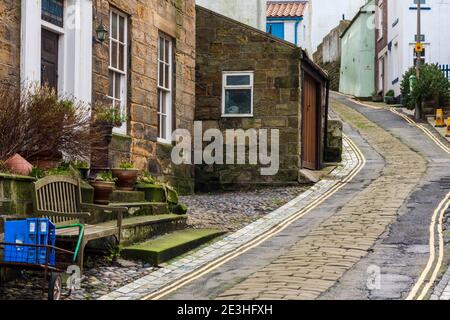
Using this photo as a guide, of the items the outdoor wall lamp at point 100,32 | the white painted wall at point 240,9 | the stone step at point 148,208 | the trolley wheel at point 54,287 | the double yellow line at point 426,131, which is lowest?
the trolley wheel at point 54,287

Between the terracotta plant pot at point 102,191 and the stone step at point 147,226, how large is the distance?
42 centimetres

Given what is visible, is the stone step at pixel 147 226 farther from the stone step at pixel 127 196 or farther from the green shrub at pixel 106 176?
the green shrub at pixel 106 176

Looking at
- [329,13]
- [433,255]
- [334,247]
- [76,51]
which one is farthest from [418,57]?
[433,255]

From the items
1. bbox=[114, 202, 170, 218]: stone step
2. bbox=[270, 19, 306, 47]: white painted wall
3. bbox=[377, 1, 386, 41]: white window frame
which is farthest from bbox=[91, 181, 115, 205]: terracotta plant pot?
bbox=[377, 1, 386, 41]: white window frame

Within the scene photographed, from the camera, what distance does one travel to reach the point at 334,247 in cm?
1118

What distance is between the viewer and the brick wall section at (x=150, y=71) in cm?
1502

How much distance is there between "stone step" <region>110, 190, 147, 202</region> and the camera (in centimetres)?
1283

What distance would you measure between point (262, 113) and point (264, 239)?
28.0 ft

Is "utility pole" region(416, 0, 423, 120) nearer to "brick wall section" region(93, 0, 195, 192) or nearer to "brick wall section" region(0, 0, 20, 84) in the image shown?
"brick wall section" region(93, 0, 195, 192)

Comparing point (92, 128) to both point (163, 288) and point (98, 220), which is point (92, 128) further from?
point (163, 288)

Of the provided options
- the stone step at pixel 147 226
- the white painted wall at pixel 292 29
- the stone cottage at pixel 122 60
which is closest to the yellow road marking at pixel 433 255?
the stone step at pixel 147 226

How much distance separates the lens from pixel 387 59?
143 feet
